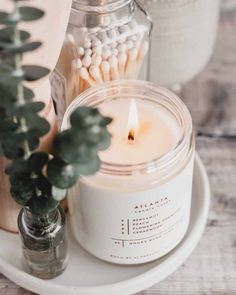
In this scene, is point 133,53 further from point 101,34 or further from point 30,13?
point 30,13

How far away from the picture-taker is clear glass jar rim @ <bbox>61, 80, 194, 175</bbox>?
1.32ft

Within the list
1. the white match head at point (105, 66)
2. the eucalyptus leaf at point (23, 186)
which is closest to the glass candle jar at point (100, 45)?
the white match head at point (105, 66)

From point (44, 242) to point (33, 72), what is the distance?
0.40ft

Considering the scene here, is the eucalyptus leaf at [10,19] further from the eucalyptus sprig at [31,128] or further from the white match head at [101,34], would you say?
the white match head at [101,34]

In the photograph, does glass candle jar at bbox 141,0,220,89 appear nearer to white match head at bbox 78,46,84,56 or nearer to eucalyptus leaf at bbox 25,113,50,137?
white match head at bbox 78,46,84,56

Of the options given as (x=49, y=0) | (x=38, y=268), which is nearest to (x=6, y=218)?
(x=38, y=268)

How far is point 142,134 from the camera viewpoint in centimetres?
44

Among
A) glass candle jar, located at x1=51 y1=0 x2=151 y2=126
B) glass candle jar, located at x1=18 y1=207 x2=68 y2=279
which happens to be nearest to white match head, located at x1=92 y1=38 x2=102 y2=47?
glass candle jar, located at x1=51 y1=0 x2=151 y2=126

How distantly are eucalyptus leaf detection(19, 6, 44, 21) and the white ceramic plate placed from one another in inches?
7.1

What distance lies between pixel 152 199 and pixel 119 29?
123 mm

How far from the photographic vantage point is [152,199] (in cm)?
41

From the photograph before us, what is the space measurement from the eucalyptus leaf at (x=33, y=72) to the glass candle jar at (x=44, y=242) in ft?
0.32

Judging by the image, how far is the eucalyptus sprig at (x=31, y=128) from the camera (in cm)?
33

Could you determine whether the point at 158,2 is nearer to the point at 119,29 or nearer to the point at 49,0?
the point at 119,29
